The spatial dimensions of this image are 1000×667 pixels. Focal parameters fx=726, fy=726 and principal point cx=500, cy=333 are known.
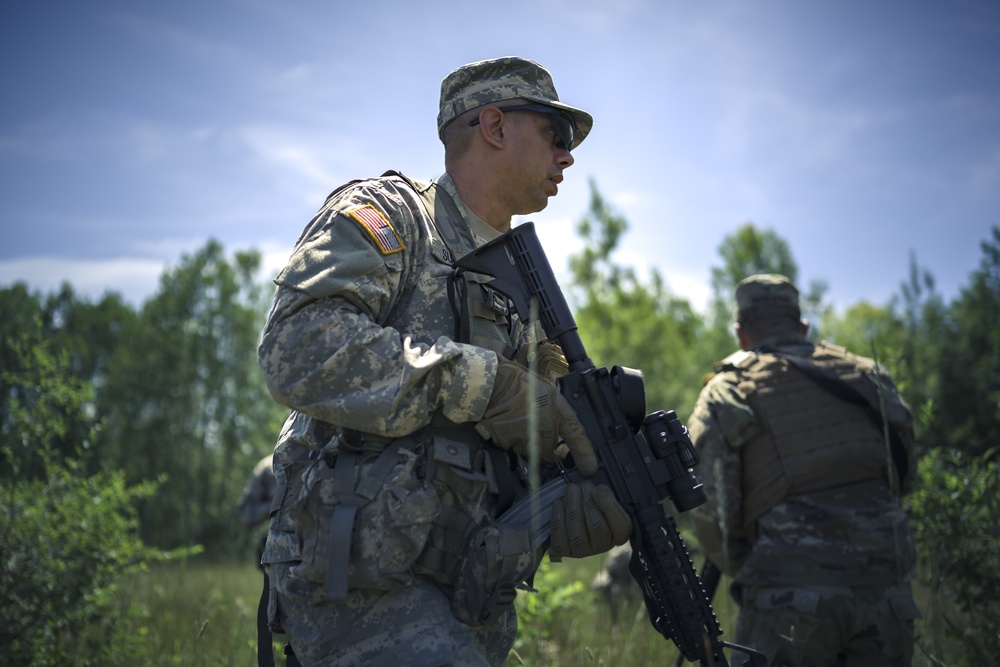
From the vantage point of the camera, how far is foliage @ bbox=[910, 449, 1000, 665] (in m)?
4.02

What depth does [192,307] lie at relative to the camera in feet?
98.9

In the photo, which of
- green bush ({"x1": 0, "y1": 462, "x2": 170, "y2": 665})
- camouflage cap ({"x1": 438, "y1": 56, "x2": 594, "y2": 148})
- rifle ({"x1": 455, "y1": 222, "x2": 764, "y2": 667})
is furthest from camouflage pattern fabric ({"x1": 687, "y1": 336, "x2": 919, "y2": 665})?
green bush ({"x1": 0, "y1": 462, "x2": 170, "y2": 665})

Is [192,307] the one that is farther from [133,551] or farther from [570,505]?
[570,505]

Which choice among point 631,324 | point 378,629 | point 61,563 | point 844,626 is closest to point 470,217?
point 378,629

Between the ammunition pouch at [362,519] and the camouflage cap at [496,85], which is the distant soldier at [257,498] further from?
Result: the ammunition pouch at [362,519]

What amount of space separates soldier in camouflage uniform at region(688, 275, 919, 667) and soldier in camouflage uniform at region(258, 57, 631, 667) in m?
1.59

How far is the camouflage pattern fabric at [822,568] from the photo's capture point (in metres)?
3.45

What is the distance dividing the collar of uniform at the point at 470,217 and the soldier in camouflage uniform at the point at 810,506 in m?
1.64

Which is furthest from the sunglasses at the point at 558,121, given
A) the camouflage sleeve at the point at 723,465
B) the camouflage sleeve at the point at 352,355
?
the camouflage sleeve at the point at 723,465

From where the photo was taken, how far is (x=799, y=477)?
360 cm

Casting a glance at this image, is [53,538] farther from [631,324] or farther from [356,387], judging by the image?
[631,324]

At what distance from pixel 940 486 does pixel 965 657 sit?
1.06 meters

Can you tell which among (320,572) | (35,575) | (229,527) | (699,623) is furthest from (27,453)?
(229,527)

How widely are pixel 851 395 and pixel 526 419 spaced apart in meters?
2.34
